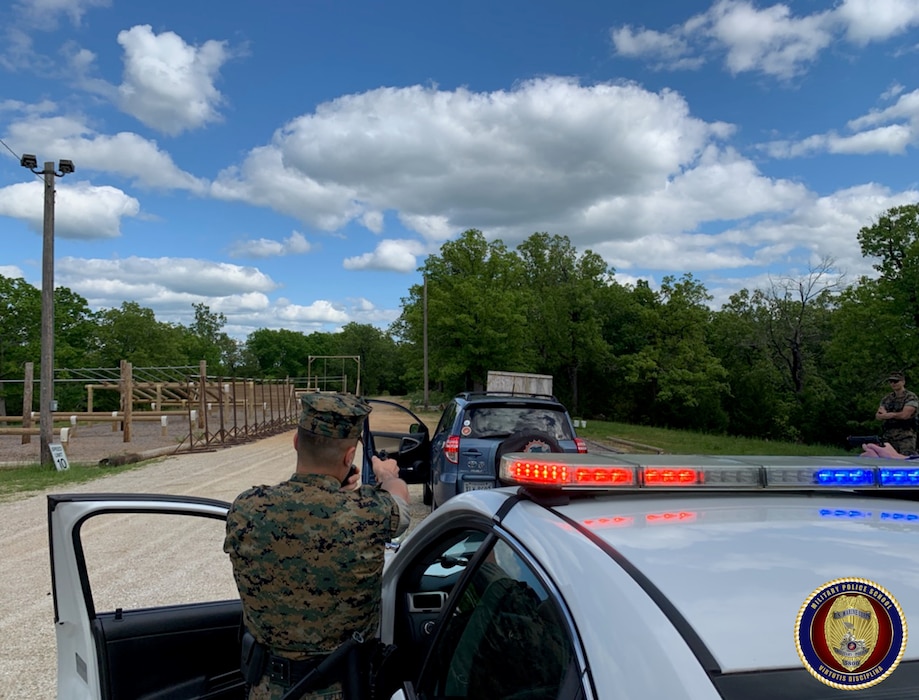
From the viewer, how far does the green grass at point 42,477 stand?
12000 millimetres

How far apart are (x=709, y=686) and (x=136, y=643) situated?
7.92 ft

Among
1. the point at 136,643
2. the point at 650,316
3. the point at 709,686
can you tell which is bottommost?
the point at 136,643

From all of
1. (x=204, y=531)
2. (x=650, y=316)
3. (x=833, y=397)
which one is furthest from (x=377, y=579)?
(x=650, y=316)

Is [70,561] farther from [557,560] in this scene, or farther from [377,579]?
[557,560]

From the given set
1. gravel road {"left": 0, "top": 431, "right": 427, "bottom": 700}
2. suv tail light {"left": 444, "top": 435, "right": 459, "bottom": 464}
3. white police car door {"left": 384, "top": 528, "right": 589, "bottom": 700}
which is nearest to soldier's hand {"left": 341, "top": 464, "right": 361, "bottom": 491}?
white police car door {"left": 384, "top": 528, "right": 589, "bottom": 700}

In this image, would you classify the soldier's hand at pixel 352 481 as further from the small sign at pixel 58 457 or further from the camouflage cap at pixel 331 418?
the small sign at pixel 58 457

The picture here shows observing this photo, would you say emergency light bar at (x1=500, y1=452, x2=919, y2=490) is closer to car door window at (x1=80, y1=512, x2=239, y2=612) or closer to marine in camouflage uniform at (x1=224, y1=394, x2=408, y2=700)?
marine in camouflage uniform at (x1=224, y1=394, x2=408, y2=700)

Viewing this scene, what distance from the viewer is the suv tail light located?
741cm

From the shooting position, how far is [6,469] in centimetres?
1504

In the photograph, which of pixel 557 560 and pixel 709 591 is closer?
→ pixel 709 591

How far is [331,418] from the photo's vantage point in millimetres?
2088

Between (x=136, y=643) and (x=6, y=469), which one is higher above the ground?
Answer: (x=136, y=643)

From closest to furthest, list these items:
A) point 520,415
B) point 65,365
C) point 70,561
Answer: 1. point 70,561
2. point 520,415
3. point 65,365

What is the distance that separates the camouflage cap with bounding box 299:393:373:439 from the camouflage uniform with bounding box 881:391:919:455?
7.99 meters
